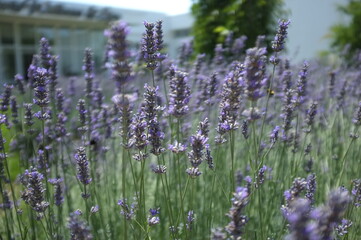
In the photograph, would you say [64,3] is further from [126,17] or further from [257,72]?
[257,72]

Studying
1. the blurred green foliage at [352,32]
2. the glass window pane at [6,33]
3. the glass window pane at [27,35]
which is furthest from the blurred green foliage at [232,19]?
the glass window pane at [27,35]

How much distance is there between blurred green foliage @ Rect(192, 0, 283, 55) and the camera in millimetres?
6996

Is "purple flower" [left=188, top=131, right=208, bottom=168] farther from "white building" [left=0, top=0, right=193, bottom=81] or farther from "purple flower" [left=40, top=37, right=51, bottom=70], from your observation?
"white building" [left=0, top=0, right=193, bottom=81]

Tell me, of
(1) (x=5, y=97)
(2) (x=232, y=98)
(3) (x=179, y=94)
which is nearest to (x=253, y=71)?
(2) (x=232, y=98)

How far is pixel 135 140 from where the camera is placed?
1.62 m

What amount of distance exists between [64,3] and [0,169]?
20.4 metres

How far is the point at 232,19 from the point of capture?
7.11m

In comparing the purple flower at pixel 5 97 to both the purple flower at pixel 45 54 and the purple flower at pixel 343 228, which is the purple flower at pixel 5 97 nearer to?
the purple flower at pixel 45 54

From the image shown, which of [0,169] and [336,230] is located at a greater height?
[0,169]

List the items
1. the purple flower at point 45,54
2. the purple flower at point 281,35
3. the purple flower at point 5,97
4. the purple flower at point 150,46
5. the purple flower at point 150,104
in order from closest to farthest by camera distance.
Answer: the purple flower at point 150,104 < the purple flower at point 150,46 < the purple flower at point 281,35 < the purple flower at point 5,97 < the purple flower at point 45,54

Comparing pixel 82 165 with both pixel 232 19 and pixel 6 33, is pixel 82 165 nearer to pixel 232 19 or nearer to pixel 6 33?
pixel 232 19

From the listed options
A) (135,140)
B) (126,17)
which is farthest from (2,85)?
(126,17)

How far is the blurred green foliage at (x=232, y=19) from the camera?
6996 millimetres

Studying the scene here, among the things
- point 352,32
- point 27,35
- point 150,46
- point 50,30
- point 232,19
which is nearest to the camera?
point 150,46
